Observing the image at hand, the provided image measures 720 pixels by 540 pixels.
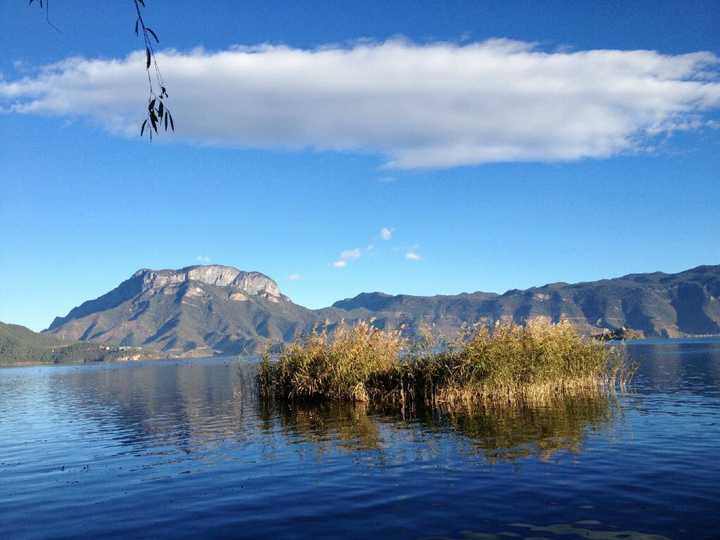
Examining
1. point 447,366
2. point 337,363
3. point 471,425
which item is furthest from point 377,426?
point 337,363

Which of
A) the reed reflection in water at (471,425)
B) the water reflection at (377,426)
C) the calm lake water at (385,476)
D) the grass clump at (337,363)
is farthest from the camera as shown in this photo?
the grass clump at (337,363)

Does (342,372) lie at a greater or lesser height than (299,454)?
greater

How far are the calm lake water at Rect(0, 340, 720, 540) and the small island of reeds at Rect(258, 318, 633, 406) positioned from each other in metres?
3.24

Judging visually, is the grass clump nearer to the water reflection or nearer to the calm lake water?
the water reflection

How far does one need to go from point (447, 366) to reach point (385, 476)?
17153mm

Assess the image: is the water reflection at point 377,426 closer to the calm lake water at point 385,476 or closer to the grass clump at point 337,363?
the calm lake water at point 385,476

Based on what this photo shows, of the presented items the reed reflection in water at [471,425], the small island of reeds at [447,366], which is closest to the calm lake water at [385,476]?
the reed reflection in water at [471,425]

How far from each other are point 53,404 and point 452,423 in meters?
47.0

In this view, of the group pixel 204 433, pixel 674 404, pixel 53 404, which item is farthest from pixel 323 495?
pixel 53 404

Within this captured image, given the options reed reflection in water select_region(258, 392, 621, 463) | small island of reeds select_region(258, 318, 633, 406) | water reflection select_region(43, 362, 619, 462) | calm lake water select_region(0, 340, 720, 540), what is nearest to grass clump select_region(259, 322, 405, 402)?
small island of reeds select_region(258, 318, 633, 406)

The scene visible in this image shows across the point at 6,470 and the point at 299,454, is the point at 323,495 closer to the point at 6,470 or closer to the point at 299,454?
the point at 299,454

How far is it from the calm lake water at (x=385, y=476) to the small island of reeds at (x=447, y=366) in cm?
324

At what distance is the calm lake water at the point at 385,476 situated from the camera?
585 inches

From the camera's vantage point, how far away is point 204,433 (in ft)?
110
